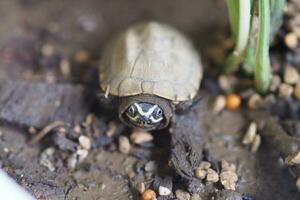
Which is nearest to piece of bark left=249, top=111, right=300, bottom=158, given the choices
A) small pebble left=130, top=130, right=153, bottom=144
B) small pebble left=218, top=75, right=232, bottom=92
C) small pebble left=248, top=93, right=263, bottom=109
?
small pebble left=248, top=93, right=263, bottom=109

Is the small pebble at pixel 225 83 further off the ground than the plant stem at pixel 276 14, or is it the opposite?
the plant stem at pixel 276 14

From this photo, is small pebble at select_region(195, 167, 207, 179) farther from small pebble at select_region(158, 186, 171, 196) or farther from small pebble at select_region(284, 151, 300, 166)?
small pebble at select_region(284, 151, 300, 166)

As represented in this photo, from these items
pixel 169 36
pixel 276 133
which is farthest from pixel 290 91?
pixel 169 36

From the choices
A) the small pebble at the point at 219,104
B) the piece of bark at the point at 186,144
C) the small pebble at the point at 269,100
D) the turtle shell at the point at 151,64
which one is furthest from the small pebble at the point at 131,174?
the small pebble at the point at 269,100

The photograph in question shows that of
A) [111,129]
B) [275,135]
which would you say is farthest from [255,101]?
[111,129]

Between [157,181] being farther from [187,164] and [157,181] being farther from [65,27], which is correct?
[65,27]

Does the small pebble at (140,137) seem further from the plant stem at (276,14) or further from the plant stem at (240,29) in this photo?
the plant stem at (276,14)
